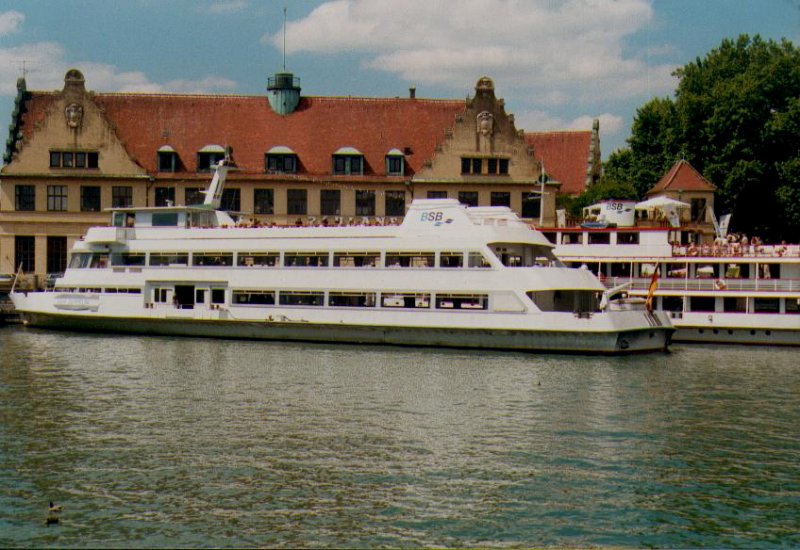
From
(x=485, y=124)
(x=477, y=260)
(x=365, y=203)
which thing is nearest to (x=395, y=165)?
(x=365, y=203)

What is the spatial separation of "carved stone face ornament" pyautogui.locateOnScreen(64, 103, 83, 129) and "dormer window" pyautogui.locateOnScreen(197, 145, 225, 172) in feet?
25.7

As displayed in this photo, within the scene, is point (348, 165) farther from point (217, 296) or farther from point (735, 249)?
point (735, 249)

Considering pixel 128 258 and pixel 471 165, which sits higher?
pixel 471 165

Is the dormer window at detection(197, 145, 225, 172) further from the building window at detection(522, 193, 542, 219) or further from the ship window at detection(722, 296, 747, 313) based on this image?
the ship window at detection(722, 296, 747, 313)

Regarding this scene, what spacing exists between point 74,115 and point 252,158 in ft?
38.2

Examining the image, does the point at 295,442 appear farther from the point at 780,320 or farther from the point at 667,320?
the point at 780,320

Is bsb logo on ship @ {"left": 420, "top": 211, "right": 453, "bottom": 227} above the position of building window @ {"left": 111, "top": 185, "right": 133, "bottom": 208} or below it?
below

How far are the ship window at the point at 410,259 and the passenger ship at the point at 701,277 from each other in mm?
8472

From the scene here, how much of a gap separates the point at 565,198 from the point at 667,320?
2925 cm

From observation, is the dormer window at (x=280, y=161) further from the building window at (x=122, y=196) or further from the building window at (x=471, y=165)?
the building window at (x=471, y=165)

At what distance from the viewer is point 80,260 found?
5362 cm

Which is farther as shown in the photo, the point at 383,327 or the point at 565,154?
the point at 565,154

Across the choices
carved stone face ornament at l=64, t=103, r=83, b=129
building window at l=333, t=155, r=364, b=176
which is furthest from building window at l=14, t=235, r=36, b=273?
building window at l=333, t=155, r=364, b=176

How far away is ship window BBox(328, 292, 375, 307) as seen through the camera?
4712 centimetres
